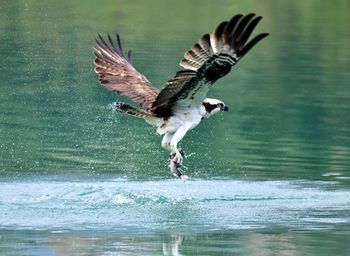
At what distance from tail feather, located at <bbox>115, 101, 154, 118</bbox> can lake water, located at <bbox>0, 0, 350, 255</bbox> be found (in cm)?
86

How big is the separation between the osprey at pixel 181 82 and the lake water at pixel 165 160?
77 centimetres

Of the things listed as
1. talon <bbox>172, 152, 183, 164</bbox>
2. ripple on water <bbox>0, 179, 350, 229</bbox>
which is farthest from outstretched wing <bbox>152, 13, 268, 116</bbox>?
ripple on water <bbox>0, 179, 350, 229</bbox>

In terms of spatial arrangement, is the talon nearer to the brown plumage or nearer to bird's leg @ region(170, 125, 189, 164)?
bird's leg @ region(170, 125, 189, 164)

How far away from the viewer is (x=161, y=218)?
14.6 m

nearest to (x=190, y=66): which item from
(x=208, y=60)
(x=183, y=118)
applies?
(x=208, y=60)

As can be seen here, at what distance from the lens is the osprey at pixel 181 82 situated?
44.2 ft

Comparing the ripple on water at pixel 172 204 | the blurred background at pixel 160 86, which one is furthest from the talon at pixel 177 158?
the blurred background at pixel 160 86

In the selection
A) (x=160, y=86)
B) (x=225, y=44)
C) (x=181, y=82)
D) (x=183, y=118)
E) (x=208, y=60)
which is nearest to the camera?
(x=225, y=44)

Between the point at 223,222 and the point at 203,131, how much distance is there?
7.51 m

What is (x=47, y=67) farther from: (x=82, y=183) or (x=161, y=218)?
(x=161, y=218)

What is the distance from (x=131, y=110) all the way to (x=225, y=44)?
1969 mm

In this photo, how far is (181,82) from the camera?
48.1ft

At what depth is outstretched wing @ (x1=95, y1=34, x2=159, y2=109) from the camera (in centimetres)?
1587

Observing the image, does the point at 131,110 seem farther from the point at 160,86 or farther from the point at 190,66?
the point at 160,86
